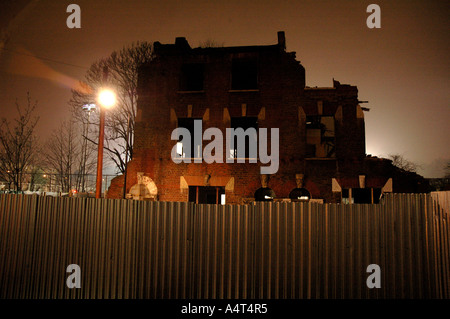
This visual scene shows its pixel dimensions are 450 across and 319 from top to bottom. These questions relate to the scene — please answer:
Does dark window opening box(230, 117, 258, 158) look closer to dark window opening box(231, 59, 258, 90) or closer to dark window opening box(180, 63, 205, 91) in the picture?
dark window opening box(231, 59, 258, 90)

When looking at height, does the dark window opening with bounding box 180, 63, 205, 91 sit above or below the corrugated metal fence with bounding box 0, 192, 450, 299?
above

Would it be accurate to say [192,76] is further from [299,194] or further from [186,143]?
[299,194]

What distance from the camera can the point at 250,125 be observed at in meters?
15.4

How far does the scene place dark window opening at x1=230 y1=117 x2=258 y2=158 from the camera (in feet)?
49.2

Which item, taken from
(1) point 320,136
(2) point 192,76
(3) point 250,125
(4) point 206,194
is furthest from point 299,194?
(2) point 192,76

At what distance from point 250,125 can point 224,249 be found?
10.5 metres

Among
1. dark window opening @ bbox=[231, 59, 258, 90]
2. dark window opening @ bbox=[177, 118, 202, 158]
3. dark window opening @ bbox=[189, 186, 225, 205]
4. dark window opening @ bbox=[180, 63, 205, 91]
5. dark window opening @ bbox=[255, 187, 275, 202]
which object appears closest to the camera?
dark window opening @ bbox=[255, 187, 275, 202]

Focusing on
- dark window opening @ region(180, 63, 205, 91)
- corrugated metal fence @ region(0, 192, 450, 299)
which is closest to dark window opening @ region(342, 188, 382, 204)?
corrugated metal fence @ region(0, 192, 450, 299)

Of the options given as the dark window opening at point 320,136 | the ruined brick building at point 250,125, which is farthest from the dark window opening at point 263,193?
the dark window opening at point 320,136

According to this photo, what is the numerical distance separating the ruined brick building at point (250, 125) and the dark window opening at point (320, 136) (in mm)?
53

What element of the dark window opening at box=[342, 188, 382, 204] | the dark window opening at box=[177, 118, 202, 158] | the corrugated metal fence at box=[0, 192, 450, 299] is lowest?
the corrugated metal fence at box=[0, 192, 450, 299]

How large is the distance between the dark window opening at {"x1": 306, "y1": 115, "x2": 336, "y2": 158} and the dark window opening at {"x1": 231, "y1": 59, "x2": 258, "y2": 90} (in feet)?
12.4

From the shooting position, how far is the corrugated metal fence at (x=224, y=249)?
5582 millimetres

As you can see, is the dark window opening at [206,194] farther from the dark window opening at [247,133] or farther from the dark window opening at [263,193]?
the dark window opening at [247,133]
